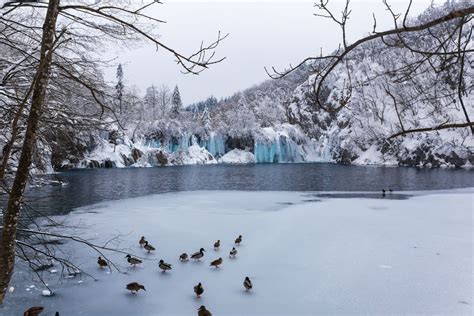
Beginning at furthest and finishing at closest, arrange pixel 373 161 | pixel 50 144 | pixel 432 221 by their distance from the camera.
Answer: pixel 373 161
pixel 432 221
pixel 50 144

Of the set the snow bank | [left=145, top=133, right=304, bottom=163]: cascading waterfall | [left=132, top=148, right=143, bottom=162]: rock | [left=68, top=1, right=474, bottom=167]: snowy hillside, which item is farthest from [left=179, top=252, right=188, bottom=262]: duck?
the snow bank

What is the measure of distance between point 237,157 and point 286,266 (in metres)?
69.0

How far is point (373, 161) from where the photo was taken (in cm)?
6706

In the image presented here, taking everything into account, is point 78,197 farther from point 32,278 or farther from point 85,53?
point 85,53

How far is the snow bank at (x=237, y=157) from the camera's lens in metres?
75.6

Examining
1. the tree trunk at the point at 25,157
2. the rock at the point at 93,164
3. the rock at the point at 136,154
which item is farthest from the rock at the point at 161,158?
the tree trunk at the point at 25,157

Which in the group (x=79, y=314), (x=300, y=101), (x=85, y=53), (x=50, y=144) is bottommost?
(x=79, y=314)

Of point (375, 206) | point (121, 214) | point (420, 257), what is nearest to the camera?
point (420, 257)

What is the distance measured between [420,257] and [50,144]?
860cm

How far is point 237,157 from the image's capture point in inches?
3027

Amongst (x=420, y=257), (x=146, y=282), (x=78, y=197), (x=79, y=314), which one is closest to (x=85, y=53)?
(x=79, y=314)

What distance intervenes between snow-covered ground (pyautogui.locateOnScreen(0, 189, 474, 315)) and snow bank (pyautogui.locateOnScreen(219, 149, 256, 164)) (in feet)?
198

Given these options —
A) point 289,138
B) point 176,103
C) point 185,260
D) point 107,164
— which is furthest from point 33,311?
point 176,103

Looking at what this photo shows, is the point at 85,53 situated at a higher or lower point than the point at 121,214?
higher
